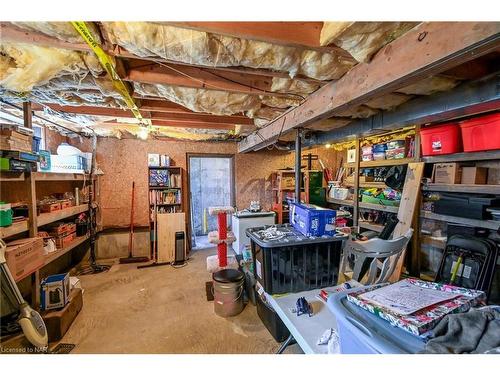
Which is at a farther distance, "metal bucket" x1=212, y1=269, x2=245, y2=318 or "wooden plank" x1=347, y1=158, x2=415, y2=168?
"wooden plank" x1=347, y1=158, x2=415, y2=168

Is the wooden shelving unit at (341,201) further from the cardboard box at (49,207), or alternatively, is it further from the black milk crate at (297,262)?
the cardboard box at (49,207)

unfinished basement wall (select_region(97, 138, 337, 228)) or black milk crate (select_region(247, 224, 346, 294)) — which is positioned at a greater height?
unfinished basement wall (select_region(97, 138, 337, 228))

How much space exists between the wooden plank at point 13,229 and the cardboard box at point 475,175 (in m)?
4.56

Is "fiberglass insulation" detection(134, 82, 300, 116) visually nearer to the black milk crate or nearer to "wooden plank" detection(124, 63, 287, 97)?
"wooden plank" detection(124, 63, 287, 97)

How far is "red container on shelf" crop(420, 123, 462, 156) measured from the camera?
7.73 ft

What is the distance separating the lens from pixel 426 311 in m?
0.75

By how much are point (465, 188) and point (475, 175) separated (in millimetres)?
155

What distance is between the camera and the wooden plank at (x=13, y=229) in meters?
1.99

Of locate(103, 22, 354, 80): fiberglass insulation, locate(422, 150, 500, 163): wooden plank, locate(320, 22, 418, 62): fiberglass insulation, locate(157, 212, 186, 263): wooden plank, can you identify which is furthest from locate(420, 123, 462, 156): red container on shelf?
locate(157, 212, 186, 263): wooden plank

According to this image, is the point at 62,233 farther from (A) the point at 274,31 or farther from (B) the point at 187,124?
(A) the point at 274,31

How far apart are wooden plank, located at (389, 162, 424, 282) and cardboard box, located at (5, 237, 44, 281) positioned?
153 inches

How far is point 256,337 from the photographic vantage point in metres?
2.11

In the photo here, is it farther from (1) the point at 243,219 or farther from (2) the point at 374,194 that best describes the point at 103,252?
(2) the point at 374,194

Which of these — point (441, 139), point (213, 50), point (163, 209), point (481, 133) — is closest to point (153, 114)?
point (213, 50)
